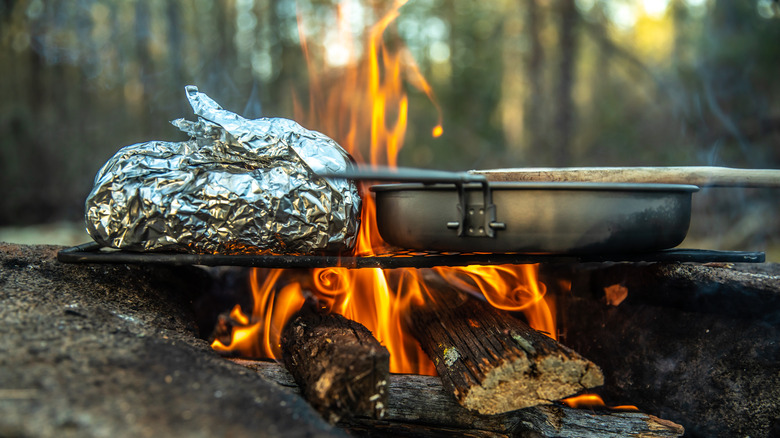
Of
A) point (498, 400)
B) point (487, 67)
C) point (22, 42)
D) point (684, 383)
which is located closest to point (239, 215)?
point (498, 400)

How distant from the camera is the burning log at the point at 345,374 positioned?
139 cm

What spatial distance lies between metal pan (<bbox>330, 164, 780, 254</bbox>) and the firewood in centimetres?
56

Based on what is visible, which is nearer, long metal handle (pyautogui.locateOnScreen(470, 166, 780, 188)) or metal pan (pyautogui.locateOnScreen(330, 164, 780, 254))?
metal pan (pyautogui.locateOnScreen(330, 164, 780, 254))

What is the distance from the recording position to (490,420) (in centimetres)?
169

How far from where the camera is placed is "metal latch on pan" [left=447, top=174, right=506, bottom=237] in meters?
1.49

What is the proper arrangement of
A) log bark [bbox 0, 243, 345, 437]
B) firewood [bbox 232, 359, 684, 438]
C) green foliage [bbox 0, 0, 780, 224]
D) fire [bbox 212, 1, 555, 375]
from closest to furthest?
log bark [bbox 0, 243, 345, 437], firewood [bbox 232, 359, 684, 438], fire [bbox 212, 1, 555, 375], green foliage [bbox 0, 0, 780, 224]

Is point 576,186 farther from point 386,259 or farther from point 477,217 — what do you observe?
point 386,259

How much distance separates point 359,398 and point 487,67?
1226 cm

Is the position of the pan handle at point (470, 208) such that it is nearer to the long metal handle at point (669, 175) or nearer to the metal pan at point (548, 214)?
the metal pan at point (548, 214)

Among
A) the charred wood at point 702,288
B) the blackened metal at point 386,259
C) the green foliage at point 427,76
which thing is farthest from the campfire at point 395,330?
the green foliage at point 427,76

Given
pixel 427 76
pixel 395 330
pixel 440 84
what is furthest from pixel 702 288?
Result: pixel 427 76

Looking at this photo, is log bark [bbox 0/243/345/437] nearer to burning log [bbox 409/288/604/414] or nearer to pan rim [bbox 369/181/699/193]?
burning log [bbox 409/288/604/414]

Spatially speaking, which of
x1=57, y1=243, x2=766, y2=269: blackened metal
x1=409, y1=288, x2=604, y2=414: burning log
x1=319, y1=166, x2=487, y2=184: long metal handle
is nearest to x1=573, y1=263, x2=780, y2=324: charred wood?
x1=57, y1=243, x2=766, y2=269: blackened metal

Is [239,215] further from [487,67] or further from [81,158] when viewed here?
[487,67]
